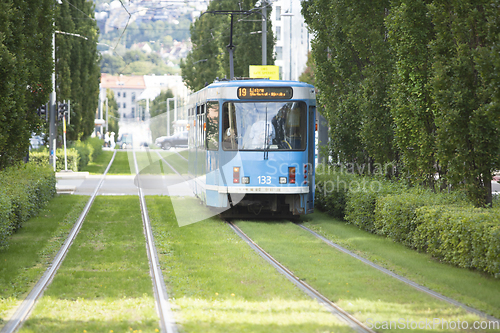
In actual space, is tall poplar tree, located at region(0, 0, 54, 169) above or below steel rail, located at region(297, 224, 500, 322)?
above

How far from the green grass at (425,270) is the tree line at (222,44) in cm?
1168

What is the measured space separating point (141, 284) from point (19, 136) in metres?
9.19

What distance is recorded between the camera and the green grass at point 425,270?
27.0ft

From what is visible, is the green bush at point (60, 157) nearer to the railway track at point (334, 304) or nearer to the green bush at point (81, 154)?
the green bush at point (81, 154)

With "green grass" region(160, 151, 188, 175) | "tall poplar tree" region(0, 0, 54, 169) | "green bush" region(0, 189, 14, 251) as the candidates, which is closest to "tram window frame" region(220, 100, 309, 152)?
"tall poplar tree" region(0, 0, 54, 169)

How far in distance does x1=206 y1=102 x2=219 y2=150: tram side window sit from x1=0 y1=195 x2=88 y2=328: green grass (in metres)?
4.02

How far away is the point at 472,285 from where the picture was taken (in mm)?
8844

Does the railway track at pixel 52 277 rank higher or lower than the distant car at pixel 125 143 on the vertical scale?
lower

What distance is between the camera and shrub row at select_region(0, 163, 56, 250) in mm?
11422

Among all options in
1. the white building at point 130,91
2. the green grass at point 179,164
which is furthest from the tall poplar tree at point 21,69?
the white building at point 130,91

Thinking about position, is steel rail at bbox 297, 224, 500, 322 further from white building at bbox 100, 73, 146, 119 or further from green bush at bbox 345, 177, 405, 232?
white building at bbox 100, 73, 146, 119

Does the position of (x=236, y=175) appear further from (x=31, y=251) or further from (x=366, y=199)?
(x=31, y=251)

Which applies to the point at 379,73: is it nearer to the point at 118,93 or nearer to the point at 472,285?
the point at 472,285

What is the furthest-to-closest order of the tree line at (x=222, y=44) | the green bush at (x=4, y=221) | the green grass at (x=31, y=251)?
the tree line at (x=222, y=44)
the green bush at (x=4, y=221)
the green grass at (x=31, y=251)
